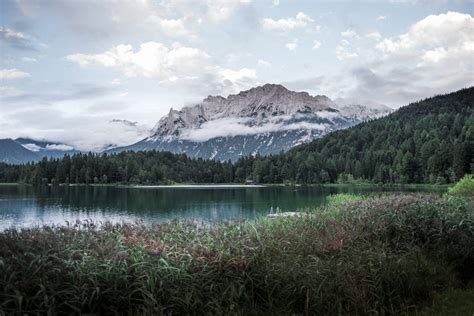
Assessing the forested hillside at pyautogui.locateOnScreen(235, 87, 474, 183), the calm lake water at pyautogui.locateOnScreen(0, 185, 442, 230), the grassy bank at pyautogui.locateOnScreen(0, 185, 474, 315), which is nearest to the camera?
the grassy bank at pyautogui.locateOnScreen(0, 185, 474, 315)

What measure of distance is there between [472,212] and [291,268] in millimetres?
8546

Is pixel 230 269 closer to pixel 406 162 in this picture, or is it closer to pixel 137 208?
pixel 137 208

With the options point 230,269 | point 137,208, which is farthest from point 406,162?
point 230,269

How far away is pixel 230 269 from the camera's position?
310 inches

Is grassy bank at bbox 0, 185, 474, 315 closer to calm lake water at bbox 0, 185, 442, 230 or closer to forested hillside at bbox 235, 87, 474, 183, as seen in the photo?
calm lake water at bbox 0, 185, 442, 230

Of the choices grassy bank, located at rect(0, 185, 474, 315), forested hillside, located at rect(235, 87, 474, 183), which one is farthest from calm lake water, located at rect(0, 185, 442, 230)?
forested hillside, located at rect(235, 87, 474, 183)

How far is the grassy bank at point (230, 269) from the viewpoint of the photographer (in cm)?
637

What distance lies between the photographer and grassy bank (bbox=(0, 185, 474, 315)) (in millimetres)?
6371

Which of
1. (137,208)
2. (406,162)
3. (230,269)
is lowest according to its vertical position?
(137,208)

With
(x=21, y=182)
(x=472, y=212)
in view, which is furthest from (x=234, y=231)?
(x=21, y=182)

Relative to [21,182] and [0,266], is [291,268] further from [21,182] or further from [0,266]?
[21,182]

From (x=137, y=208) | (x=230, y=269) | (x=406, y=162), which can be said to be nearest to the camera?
(x=230, y=269)

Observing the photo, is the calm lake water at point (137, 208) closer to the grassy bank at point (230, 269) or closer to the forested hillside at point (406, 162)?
the grassy bank at point (230, 269)

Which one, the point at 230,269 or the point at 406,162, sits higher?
the point at 406,162
